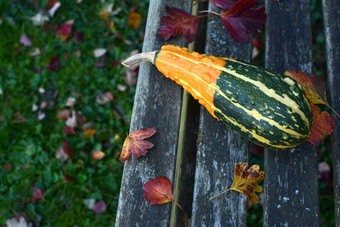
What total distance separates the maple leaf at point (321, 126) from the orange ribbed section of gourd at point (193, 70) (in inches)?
20.8

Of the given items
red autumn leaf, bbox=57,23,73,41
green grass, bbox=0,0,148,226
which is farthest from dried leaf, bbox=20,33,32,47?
red autumn leaf, bbox=57,23,73,41

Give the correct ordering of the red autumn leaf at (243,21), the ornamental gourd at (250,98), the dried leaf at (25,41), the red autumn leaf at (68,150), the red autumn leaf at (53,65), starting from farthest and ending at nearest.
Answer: the dried leaf at (25,41), the red autumn leaf at (53,65), the red autumn leaf at (68,150), the red autumn leaf at (243,21), the ornamental gourd at (250,98)

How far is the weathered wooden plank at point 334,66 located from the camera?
1.60 metres

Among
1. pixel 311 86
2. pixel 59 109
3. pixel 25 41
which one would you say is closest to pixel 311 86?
pixel 311 86

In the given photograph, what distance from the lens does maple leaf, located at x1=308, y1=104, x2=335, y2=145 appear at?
5.23ft

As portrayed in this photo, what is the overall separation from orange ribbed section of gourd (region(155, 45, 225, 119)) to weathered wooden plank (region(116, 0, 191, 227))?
12cm

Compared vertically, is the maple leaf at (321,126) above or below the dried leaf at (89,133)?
below

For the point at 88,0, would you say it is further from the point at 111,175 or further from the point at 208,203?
the point at 208,203

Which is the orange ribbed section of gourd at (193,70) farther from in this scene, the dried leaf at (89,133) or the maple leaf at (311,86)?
the dried leaf at (89,133)

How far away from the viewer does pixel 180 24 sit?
70.9 inches

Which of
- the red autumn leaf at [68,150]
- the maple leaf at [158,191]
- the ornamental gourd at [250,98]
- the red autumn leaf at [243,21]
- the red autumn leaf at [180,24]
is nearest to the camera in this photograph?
the ornamental gourd at [250,98]

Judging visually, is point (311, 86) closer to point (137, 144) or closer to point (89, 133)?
point (137, 144)

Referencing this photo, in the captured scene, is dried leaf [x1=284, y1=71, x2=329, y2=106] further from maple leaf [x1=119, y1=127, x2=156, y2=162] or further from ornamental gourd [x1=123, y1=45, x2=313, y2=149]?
maple leaf [x1=119, y1=127, x2=156, y2=162]

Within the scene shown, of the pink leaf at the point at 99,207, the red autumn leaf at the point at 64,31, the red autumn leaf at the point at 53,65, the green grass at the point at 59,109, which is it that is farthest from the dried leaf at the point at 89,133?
the red autumn leaf at the point at 64,31
